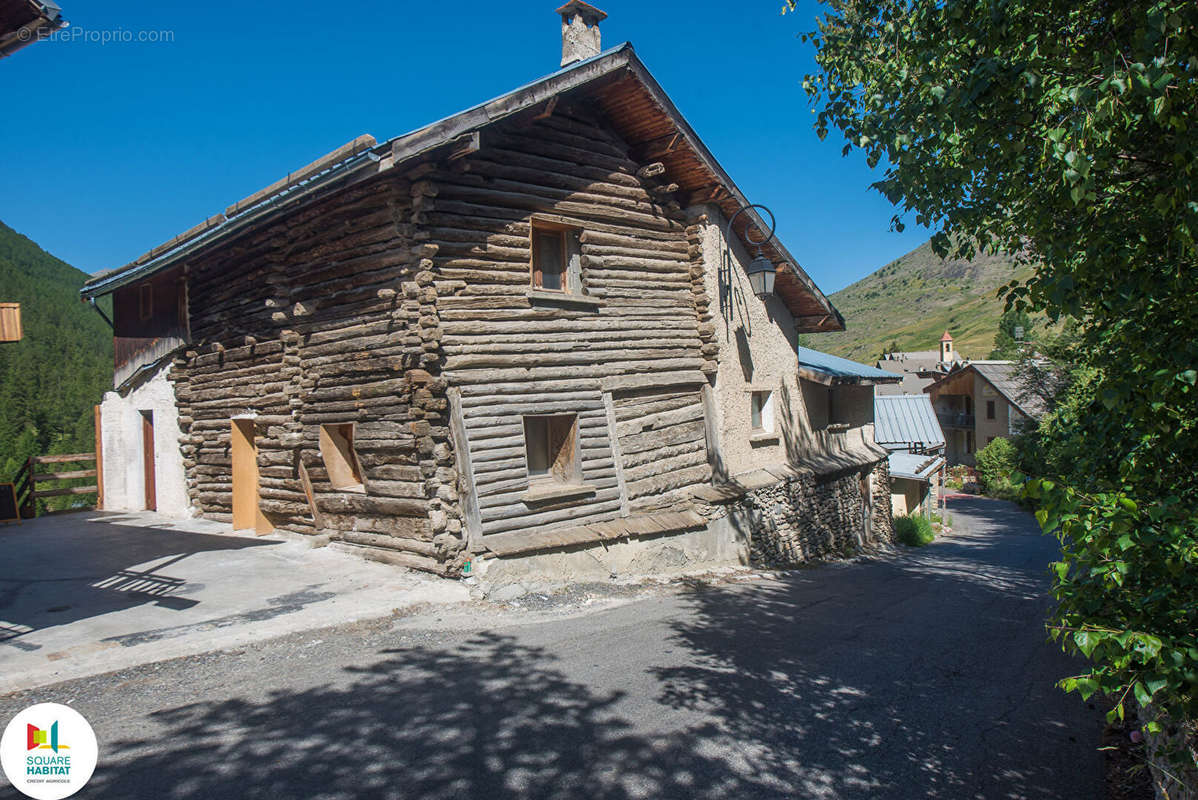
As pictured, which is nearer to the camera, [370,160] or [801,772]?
[801,772]

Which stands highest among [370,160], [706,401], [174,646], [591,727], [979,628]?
[370,160]

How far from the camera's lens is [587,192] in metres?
10.6

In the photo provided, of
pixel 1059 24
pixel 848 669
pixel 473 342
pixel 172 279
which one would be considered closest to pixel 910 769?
pixel 848 669

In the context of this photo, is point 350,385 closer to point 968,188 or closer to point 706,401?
point 706,401

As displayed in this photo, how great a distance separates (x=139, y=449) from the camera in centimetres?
1531

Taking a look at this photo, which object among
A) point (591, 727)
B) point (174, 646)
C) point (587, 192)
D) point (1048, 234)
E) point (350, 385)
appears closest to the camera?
point (1048, 234)

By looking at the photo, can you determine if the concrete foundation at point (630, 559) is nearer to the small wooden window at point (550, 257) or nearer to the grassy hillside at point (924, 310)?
the small wooden window at point (550, 257)

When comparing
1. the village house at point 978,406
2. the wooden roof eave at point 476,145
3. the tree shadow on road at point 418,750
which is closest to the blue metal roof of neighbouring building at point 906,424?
the village house at point 978,406

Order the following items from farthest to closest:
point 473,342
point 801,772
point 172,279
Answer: point 172,279 → point 473,342 → point 801,772

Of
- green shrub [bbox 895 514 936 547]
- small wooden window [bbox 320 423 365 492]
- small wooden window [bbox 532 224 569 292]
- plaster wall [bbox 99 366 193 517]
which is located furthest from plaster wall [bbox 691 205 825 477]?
plaster wall [bbox 99 366 193 517]

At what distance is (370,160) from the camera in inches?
318

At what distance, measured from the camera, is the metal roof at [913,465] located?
22484 mm

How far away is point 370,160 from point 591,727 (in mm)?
6582

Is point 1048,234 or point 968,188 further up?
Answer: point 968,188
